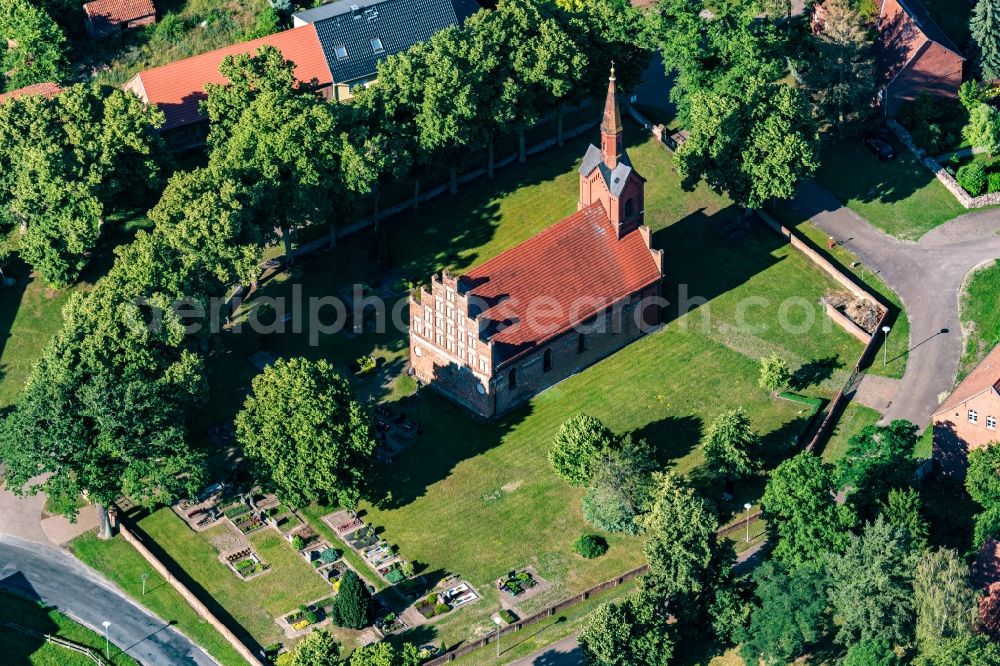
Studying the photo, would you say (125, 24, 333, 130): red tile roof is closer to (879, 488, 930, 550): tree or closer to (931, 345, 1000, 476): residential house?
(931, 345, 1000, 476): residential house

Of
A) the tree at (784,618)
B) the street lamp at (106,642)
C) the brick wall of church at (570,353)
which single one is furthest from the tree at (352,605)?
the tree at (784,618)

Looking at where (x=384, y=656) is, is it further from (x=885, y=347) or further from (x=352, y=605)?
(x=885, y=347)

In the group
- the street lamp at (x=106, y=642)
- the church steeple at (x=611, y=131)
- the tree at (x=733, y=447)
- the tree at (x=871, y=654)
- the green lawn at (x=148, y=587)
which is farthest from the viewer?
the church steeple at (x=611, y=131)

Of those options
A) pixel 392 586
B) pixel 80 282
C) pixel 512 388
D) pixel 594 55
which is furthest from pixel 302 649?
pixel 594 55

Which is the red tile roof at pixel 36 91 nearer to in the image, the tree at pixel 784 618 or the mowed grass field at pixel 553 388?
the mowed grass field at pixel 553 388

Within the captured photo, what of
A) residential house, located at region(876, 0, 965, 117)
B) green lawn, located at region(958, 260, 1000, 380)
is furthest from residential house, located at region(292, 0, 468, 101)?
green lawn, located at region(958, 260, 1000, 380)

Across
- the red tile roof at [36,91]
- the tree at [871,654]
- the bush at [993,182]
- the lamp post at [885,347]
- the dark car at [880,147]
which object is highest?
the red tile roof at [36,91]

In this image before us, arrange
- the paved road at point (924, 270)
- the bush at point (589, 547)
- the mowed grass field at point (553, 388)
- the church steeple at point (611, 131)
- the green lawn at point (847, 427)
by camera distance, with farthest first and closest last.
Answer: the church steeple at point (611, 131), the paved road at point (924, 270), the green lawn at point (847, 427), the mowed grass field at point (553, 388), the bush at point (589, 547)

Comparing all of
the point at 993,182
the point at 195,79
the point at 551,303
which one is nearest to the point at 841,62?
the point at 993,182

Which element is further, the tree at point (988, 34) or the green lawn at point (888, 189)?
the tree at point (988, 34)
